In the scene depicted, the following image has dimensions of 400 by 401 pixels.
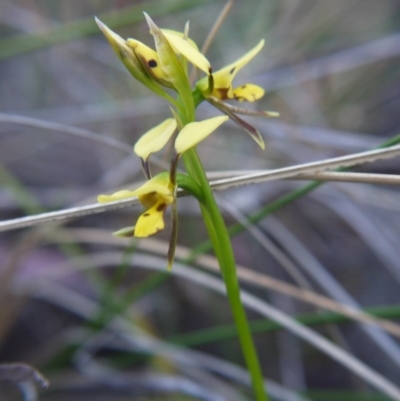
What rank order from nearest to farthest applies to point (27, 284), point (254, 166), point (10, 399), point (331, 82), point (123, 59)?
1. point (123, 59)
2. point (10, 399)
3. point (27, 284)
4. point (254, 166)
5. point (331, 82)

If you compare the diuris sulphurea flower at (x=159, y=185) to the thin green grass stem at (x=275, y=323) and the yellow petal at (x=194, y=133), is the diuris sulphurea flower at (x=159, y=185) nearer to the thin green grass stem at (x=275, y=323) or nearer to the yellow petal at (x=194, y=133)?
the yellow petal at (x=194, y=133)

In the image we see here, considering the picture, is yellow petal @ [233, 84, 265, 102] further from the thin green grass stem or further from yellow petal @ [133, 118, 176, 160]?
the thin green grass stem

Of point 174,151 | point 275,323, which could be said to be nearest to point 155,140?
point 174,151

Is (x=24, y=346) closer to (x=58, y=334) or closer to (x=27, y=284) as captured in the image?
(x=58, y=334)

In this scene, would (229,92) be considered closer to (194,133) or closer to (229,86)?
(229,86)

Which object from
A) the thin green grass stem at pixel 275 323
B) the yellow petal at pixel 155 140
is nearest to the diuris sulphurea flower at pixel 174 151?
the yellow petal at pixel 155 140

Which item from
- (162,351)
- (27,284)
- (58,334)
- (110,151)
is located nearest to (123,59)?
(162,351)

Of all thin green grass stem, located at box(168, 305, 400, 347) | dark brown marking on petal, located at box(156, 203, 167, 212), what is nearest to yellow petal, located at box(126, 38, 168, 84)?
dark brown marking on petal, located at box(156, 203, 167, 212)
